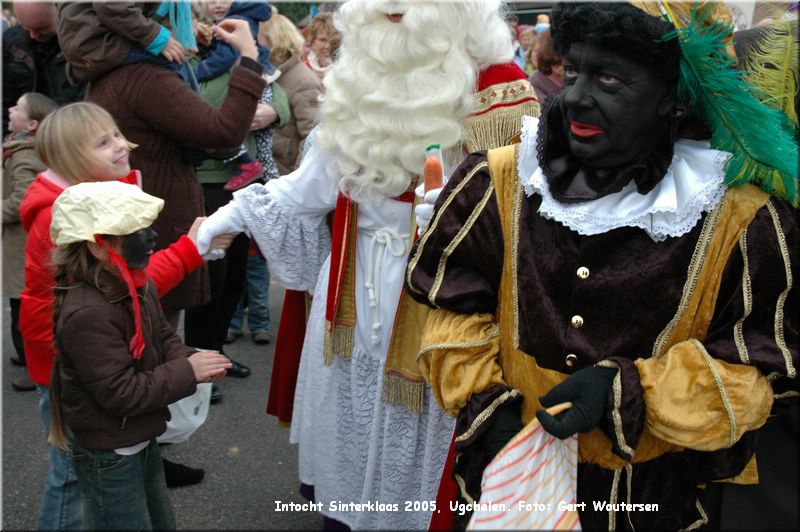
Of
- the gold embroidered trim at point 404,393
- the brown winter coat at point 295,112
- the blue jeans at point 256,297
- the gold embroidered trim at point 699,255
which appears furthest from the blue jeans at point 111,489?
the brown winter coat at point 295,112

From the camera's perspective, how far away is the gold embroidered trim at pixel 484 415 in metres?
1.71

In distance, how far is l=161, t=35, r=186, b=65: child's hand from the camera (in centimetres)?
311

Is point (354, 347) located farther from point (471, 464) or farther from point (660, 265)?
point (660, 265)

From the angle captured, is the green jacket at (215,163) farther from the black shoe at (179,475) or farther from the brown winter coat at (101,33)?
the black shoe at (179,475)

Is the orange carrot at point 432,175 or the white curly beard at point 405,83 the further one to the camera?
the white curly beard at point 405,83

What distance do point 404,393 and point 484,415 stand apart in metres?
0.75

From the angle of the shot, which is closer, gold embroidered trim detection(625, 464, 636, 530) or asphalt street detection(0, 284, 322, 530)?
gold embroidered trim detection(625, 464, 636, 530)

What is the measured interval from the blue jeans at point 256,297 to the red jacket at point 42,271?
2.24 m

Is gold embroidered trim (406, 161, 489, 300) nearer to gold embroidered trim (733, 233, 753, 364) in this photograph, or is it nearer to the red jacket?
gold embroidered trim (733, 233, 753, 364)

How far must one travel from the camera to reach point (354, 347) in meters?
2.58

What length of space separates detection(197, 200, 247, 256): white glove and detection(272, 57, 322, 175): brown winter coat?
247 centimetres

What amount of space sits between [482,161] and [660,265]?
49cm

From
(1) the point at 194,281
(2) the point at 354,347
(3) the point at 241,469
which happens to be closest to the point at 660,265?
(2) the point at 354,347

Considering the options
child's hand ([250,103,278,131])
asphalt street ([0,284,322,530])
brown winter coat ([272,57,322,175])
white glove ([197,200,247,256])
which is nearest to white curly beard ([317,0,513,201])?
white glove ([197,200,247,256])
